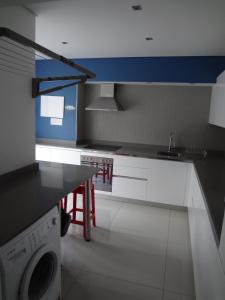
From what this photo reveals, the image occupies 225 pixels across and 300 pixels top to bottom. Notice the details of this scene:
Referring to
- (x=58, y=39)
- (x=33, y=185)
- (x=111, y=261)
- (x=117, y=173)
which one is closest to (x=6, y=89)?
(x=33, y=185)

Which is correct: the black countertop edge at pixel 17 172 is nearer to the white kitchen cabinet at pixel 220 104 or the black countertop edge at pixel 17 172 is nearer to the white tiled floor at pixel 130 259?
the white tiled floor at pixel 130 259

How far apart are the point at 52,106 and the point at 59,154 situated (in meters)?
0.92

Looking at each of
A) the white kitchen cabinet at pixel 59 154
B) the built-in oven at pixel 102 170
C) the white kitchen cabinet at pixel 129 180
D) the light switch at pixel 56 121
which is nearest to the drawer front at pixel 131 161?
the white kitchen cabinet at pixel 129 180

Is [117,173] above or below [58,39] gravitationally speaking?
below

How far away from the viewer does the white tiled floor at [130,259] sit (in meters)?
1.96

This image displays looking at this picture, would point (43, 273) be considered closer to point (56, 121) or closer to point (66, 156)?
point (66, 156)

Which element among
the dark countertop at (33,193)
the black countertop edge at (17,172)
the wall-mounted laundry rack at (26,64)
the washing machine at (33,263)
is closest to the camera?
the washing machine at (33,263)

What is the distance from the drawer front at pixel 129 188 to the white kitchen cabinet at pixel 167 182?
109mm

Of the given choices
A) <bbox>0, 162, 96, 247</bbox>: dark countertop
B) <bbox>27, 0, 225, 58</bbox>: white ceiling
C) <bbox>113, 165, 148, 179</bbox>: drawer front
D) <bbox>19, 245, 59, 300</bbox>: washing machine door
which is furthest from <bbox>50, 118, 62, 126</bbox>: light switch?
<bbox>19, 245, 59, 300</bbox>: washing machine door

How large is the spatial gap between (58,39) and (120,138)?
6.36 feet

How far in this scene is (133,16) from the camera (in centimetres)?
217

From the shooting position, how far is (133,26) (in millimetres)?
2410

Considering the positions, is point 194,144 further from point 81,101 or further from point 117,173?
point 81,101

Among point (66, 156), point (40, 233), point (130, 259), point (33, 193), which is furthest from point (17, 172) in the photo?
point (66, 156)
